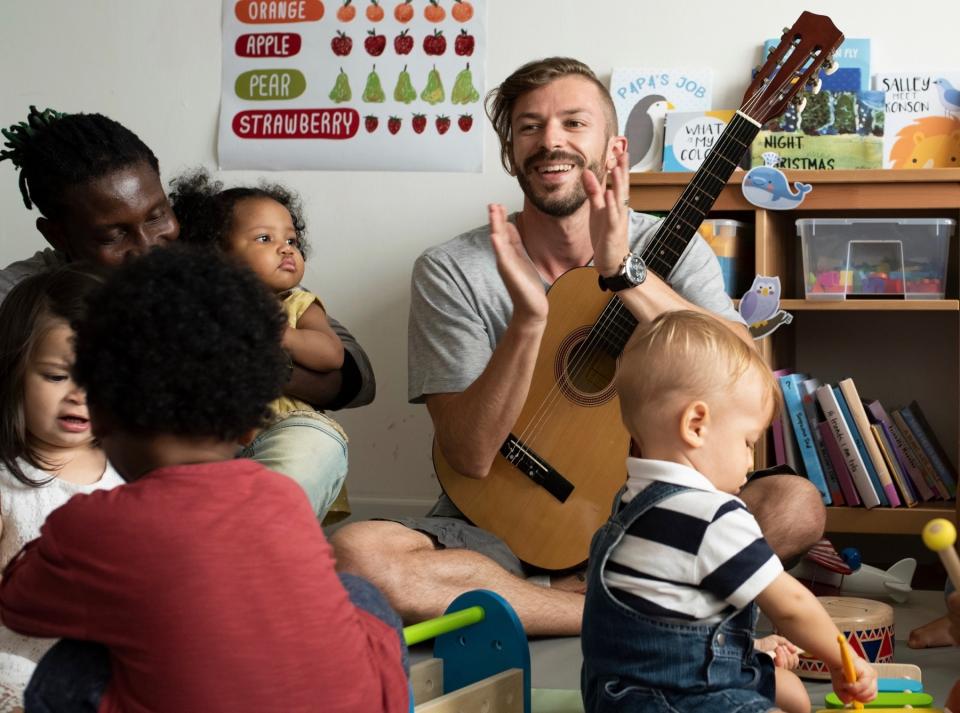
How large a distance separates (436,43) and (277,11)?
1.24ft

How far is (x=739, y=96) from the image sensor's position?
2371mm

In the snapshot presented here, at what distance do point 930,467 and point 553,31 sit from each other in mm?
1176

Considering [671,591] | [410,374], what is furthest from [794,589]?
[410,374]

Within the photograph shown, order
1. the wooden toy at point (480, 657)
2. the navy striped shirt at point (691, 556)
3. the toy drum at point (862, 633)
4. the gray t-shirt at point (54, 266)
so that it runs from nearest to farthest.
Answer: the navy striped shirt at point (691, 556) < the wooden toy at point (480, 657) < the toy drum at point (862, 633) < the gray t-shirt at point (54, 266)

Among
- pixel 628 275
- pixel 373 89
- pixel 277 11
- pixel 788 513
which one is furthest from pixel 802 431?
pixel 277 11

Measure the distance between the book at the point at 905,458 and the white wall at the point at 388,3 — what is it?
710 millimetres

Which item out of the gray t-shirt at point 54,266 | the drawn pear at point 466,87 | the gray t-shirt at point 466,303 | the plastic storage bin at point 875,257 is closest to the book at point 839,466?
the plastic storage bin at point 875,257

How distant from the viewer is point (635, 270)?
65.6 inches

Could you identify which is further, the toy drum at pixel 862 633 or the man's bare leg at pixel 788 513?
the man's bare leg at pixel 788 513

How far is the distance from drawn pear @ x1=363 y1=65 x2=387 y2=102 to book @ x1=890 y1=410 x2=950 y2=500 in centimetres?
127

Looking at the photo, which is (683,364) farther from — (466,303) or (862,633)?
(466,303)

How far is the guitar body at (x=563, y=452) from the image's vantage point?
5.89 ft

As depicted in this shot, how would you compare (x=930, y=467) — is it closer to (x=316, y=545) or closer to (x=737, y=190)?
(x=737, y=190)

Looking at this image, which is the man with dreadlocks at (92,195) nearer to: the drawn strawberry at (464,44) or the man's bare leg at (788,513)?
the man's bare leg at (788,513)
